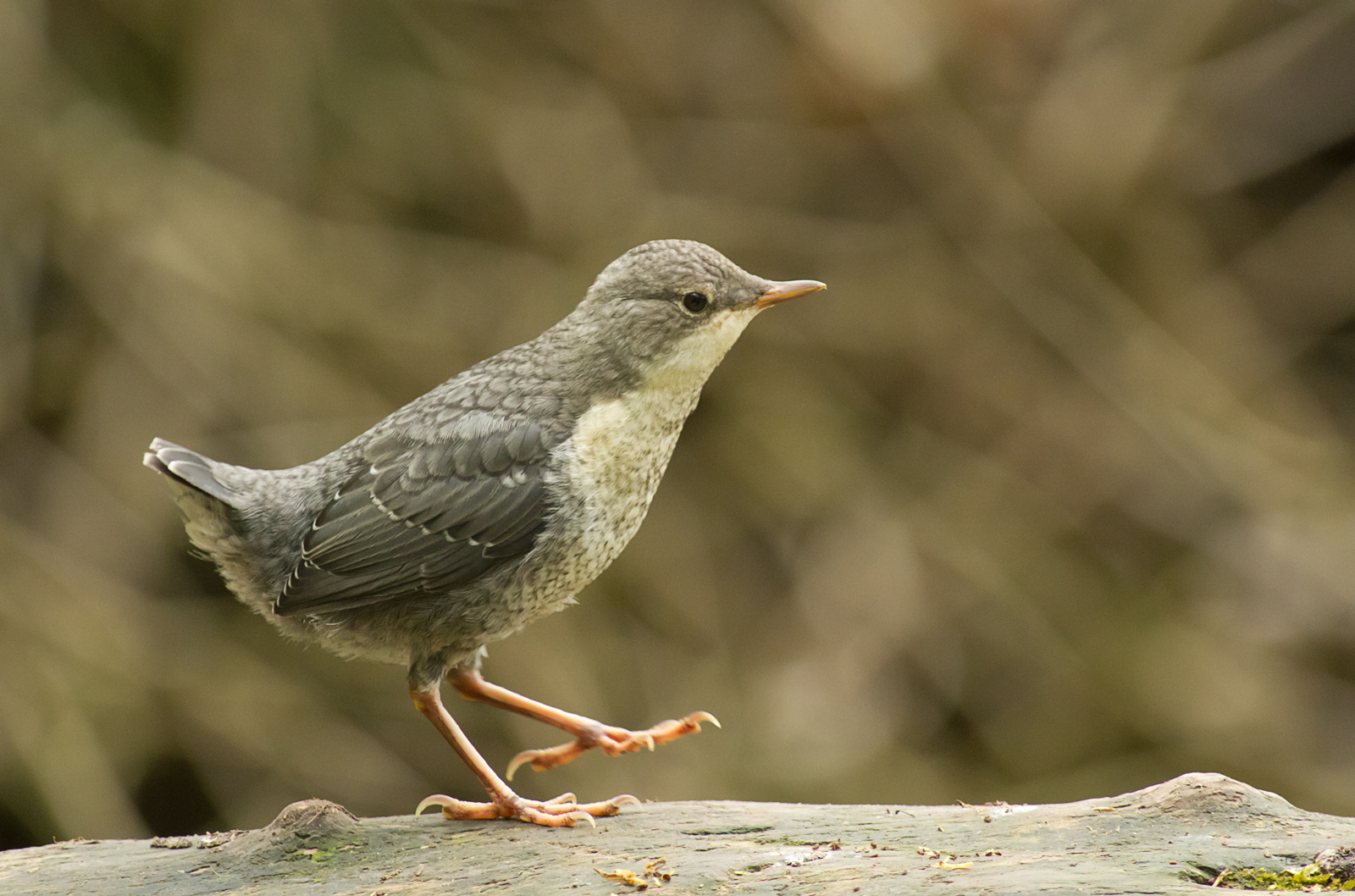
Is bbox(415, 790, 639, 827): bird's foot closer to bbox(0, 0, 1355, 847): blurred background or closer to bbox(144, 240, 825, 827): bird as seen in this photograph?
bbox(144, 240, 825, 827): bird

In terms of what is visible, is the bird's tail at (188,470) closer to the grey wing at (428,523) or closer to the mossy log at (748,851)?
the grey wing at (428,523)

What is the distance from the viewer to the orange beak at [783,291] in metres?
3.14

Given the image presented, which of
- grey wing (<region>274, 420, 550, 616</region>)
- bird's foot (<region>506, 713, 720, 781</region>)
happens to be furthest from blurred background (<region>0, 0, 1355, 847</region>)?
grey wing (<region>274, 420, 550, 616</region>)

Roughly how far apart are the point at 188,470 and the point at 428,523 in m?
0.66

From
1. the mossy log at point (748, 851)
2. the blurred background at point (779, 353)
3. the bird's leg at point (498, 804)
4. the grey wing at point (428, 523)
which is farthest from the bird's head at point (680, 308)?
the blurred background at point (779, 353)

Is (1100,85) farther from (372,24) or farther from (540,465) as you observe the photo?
(540,465)

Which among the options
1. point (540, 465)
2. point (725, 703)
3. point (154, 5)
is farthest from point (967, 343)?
point (154, 5)

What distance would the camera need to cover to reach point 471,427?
125 inches

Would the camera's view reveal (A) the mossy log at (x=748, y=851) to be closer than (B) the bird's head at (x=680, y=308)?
Yes

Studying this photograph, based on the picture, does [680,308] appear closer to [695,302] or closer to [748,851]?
[695,302]

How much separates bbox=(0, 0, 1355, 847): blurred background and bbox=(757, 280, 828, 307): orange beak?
2246 millimetres

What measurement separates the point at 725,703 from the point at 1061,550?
166 centimetres

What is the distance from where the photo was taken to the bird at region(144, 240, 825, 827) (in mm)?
3049

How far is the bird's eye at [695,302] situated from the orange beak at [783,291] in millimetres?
146
